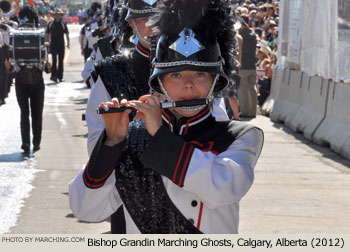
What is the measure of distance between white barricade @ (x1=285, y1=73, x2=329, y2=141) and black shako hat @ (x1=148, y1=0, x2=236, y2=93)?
33.5 feet

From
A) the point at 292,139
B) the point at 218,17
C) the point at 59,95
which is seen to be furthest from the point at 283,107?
the point at 218,17

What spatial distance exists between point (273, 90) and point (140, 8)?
12465 millimetres

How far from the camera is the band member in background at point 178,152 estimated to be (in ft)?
11.1

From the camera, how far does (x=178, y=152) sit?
11.1ft

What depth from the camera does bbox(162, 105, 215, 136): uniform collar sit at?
11.9 ft

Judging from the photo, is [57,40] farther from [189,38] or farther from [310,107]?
[189,38]

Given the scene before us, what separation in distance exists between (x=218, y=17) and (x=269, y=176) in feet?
23.5

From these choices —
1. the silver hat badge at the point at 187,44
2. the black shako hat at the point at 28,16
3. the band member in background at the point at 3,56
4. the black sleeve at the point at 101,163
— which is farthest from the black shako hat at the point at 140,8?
the band member in background at the point at 3,56

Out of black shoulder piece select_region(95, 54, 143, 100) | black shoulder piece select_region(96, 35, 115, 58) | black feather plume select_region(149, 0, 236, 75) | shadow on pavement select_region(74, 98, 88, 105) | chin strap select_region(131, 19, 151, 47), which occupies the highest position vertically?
black feather plume select_region(149, 0, 236, 75)

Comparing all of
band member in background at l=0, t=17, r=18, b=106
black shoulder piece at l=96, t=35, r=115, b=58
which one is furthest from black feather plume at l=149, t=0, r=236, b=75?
band member in background at l=0, t=17, r=18, b=106

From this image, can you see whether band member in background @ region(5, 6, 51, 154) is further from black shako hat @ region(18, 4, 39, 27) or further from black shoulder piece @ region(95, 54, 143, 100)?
black shoulder piece @ region(95, 54, 143, 100)

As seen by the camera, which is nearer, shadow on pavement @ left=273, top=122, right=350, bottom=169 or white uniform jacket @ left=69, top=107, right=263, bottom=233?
white uniform jacket @ left=69, top=107, right=263, bottom=233

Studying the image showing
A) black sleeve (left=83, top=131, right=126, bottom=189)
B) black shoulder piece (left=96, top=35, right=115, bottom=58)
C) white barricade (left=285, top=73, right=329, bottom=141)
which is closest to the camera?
black sleeve (left=83, top=131, right=126, bottom=189)

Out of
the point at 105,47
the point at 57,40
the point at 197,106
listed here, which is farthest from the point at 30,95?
the point at 57,40
